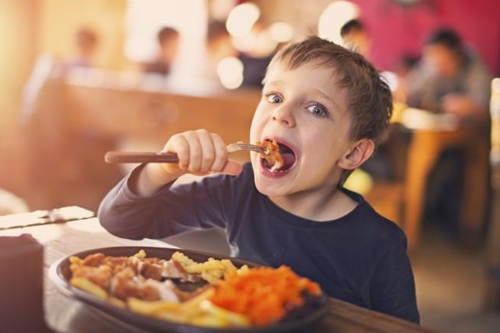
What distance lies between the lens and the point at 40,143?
5012 millimetres

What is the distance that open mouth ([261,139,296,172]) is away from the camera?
128 cm

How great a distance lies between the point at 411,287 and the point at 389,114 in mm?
408

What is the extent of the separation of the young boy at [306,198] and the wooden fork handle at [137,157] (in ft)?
0.20

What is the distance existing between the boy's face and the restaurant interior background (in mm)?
297

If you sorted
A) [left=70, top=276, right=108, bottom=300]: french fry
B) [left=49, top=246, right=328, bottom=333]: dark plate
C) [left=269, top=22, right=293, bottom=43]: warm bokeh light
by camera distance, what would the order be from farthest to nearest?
[left=269, top=22, right=293, bottom=43]: warm bokeh light < [left=70, top=276, right=108, bottom=300]: french fry < [left=49, top=246, right=328, bottom=333]: dark plate

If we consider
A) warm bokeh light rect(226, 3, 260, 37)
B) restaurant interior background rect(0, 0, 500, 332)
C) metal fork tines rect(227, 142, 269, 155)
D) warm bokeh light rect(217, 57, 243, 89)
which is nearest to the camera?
metal fork tines rect(227, 142, 269, 155)

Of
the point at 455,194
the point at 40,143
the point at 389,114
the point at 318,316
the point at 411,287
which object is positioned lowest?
the point at 455,194

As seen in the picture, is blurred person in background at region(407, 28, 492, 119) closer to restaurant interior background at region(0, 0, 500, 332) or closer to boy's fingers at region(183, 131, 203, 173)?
restaurant interior background at region(0, 0, 500, 332)

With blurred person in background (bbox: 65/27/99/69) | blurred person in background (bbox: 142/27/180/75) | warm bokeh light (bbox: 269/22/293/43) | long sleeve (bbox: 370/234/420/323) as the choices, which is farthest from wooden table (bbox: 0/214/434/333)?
warm bokeh light (bbox: 269/22/293/43)

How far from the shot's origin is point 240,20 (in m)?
8.06

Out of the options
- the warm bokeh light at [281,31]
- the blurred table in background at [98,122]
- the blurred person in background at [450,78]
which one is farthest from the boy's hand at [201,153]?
the warm bokeh light at [281,31]

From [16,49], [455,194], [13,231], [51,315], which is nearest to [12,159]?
[16,49]

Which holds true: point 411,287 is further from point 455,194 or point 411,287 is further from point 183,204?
point 455,194

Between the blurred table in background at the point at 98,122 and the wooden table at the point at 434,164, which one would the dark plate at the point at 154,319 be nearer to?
the blurred table in background at the point at 98,122
